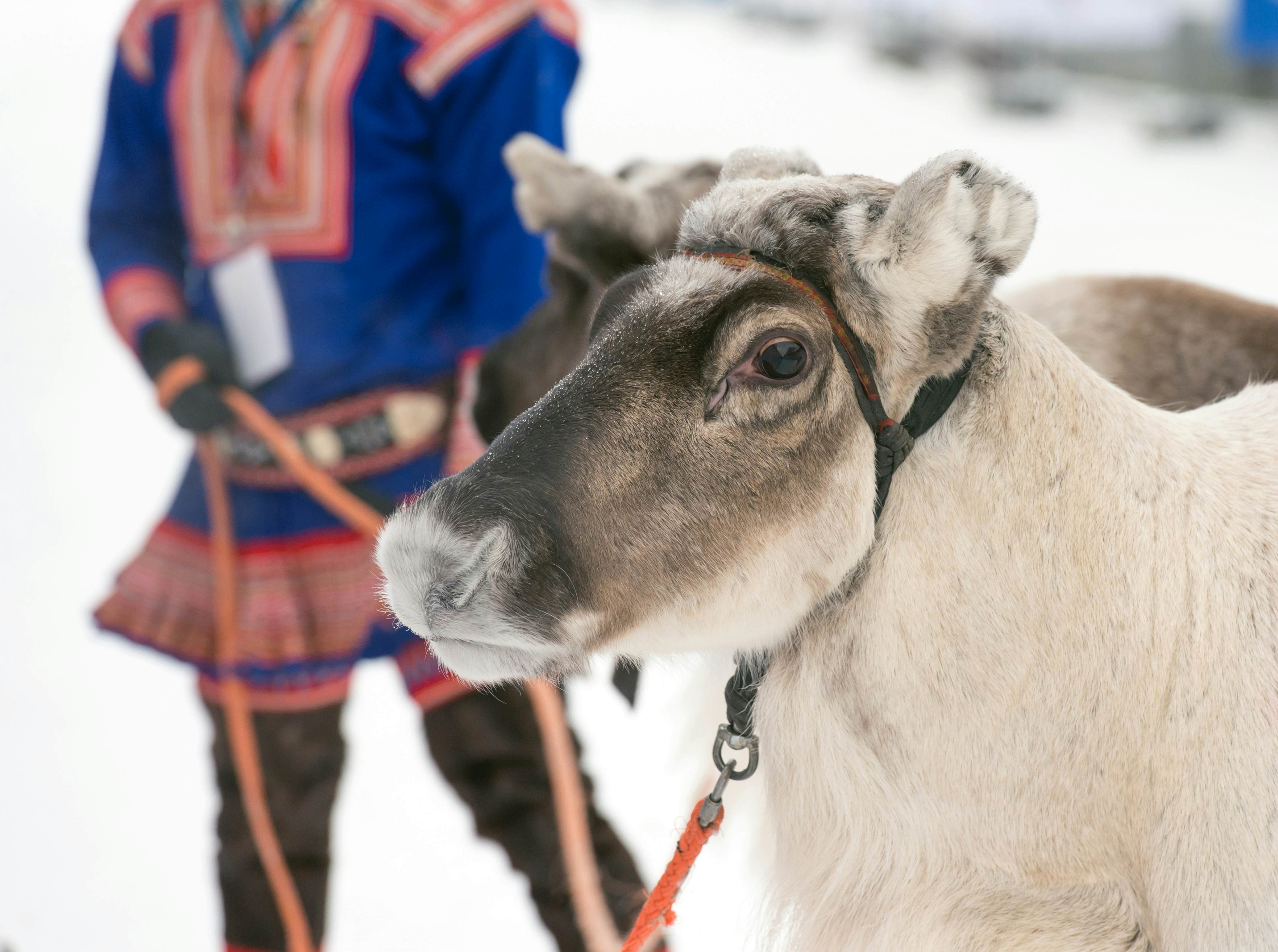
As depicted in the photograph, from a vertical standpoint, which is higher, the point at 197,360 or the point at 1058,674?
the point at 197,360

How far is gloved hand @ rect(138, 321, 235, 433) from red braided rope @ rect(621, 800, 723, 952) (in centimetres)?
98

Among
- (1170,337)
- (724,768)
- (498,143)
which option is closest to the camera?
(724,768)

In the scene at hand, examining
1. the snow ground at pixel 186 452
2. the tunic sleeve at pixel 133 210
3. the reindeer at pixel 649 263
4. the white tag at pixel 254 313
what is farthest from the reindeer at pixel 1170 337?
the tunic sleeve at pixel 133 210

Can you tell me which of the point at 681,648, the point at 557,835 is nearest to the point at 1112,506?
the point at 681,648

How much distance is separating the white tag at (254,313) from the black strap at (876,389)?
3.00 feet

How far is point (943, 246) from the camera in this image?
28.4 inches

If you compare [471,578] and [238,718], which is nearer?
[471,578]

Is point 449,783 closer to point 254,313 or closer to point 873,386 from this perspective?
point 254,313

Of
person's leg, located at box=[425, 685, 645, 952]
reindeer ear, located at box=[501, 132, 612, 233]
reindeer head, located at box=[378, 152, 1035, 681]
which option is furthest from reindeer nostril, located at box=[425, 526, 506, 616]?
person's leg, located at box=[425, 685, 645, 952]

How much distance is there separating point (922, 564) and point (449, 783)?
108cm

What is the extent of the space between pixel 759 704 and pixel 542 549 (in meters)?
0.27

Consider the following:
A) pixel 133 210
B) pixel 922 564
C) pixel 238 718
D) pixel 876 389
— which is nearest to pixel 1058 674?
pixel 922 564

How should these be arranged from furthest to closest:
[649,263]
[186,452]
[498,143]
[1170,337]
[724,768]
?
[186,452] → [498,143] → [1170,337] → [649,263] → [724,768]

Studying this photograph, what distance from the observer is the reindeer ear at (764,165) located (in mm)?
923
